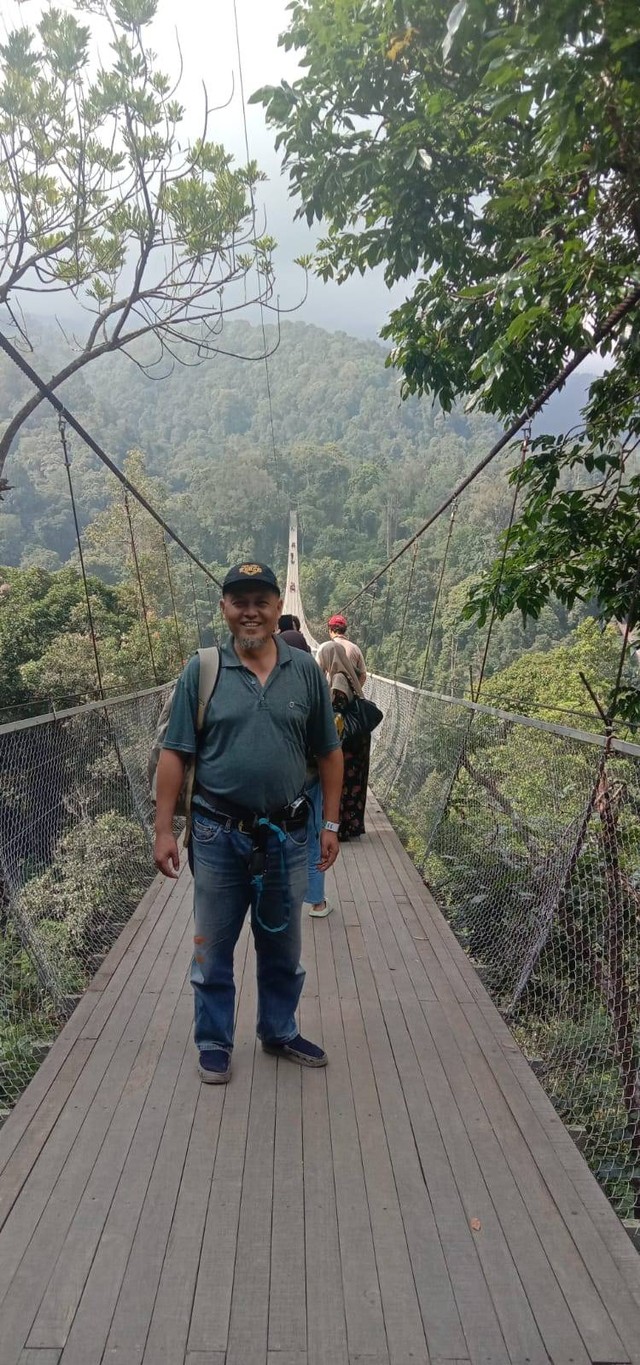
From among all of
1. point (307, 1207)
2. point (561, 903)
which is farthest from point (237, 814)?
point (561, 903)

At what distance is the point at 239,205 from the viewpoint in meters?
7.32

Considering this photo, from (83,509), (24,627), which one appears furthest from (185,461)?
A: (24,627)

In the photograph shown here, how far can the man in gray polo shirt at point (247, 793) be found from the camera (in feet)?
4.86

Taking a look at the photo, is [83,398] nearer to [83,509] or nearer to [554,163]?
[83,509]

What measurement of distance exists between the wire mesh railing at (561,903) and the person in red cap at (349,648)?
0.40m

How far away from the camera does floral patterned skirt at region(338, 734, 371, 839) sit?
3119 mm

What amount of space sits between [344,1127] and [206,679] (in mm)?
755

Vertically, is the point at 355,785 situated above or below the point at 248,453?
below

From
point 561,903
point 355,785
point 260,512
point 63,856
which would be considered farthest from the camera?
point 260,512

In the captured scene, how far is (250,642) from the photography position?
4.92 feet

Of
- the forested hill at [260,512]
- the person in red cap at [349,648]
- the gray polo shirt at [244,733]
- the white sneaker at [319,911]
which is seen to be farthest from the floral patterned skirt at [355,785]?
the gray polo shirt at [244,733]

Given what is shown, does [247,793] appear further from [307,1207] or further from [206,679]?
[307,1207]

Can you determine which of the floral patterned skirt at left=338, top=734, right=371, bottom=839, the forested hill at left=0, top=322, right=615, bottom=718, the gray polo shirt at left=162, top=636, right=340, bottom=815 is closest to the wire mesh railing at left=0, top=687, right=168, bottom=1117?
the forested hill at left=0, top=322, right=615, bottom=718

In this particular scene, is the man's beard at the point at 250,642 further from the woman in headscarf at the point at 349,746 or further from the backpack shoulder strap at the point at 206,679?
the woman in headscarf at the point at 349,746
